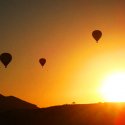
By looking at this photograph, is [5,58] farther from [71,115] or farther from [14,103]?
[14,103]

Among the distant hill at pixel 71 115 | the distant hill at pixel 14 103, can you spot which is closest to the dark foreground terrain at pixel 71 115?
the distant hill at pixel 71 115

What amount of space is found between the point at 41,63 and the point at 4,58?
22.8 ft

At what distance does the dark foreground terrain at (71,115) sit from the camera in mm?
48306

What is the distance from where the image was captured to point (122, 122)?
4725cm

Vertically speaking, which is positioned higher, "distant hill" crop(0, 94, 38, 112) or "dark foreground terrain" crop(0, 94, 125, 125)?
"distant hill" crop(0, 94, 38, 112)

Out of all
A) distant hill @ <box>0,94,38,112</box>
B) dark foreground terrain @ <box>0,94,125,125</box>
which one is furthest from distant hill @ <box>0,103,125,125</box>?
distant hill @ <box>0,94,38,112</box>

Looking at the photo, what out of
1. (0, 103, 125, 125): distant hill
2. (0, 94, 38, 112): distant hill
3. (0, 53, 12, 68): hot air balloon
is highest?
(0, 94, 38, 112): distant hill

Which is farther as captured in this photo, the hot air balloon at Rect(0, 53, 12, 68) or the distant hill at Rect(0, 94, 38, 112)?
the distant hill at Rect(0, 94, 38, 112)

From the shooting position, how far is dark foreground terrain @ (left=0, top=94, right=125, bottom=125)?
4831cm

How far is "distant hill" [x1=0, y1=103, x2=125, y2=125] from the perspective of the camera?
1901 inches

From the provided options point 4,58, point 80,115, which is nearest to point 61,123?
point 80,115

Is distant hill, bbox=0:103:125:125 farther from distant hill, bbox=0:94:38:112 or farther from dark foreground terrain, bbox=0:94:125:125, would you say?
distant hill, bbox=0:94:38:112

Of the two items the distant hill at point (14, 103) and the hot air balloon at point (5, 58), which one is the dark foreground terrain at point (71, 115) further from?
the distant hill at point (14, 103)

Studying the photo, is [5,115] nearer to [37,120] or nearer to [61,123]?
[37,120]
